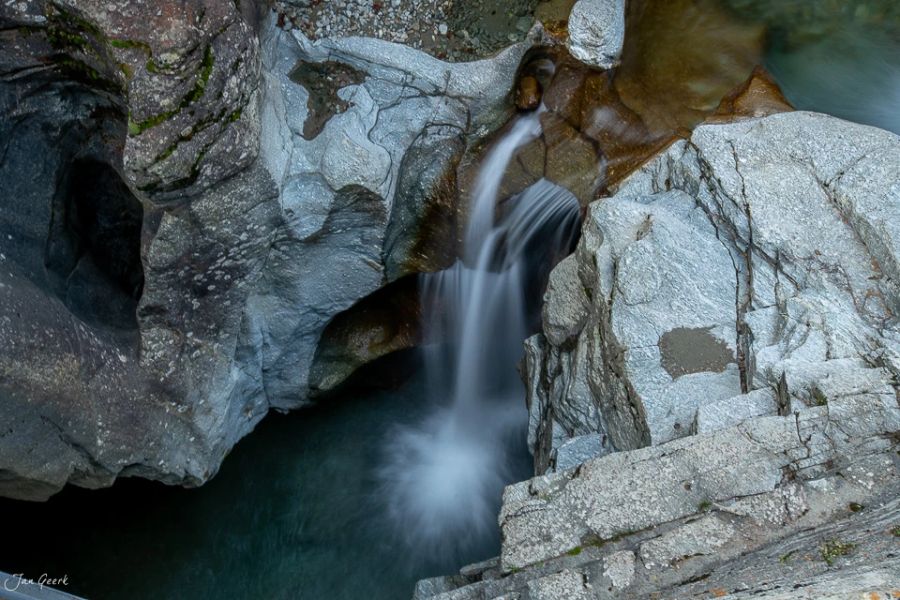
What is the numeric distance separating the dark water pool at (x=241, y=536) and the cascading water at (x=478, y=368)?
0.24 metres

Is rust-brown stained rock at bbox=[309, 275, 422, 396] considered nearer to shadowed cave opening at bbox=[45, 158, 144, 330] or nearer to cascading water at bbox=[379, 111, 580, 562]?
cascading water at bbox=[379, 111, 580, 562]

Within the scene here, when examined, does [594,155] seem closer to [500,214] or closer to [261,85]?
[500,214]

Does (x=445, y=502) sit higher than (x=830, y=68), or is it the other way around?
(x=830, y=68)

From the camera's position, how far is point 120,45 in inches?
199

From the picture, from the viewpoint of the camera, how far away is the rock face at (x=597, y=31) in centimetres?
625

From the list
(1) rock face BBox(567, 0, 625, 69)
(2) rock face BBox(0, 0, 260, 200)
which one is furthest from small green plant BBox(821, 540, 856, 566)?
(2) rock face BBox(0, 0, 260, 200)

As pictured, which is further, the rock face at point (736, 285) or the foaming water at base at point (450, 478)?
the foaming water at base at point (450, 478)

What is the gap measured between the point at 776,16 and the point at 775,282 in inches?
103

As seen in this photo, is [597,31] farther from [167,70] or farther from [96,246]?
[96,246]

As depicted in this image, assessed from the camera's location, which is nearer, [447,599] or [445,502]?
[447,599]

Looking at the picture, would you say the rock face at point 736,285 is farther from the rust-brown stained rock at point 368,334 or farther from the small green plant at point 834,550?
the rust-brown stained rock at point 368,334

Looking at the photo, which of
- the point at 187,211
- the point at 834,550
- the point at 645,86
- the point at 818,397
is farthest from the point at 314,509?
the point at 834,550

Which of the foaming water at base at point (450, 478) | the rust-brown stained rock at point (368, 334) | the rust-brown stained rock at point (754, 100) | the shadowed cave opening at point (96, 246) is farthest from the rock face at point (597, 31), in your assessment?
the shadowed cave opening at point (96, 246)

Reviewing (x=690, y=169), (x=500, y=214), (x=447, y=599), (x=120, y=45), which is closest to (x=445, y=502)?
(x=500, y=214)
